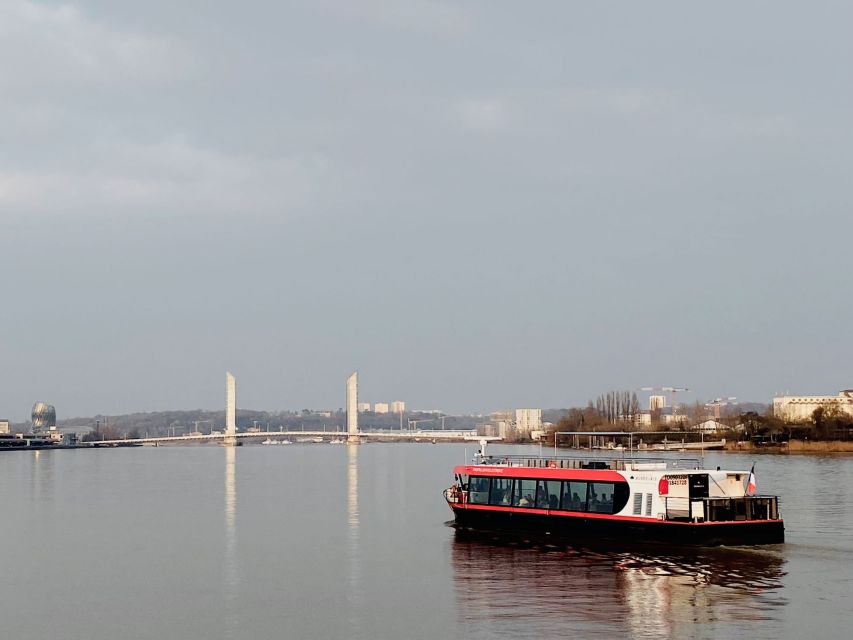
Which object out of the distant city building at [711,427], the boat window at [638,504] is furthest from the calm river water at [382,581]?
the distant city building at [711,427]

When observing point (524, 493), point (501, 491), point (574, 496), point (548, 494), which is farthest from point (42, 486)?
point (574, 496)

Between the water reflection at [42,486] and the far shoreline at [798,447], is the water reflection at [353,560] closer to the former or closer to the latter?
the water reflection at [42,486]

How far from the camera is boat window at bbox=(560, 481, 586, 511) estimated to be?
38.1 m

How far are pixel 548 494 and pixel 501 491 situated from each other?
8.78 feet

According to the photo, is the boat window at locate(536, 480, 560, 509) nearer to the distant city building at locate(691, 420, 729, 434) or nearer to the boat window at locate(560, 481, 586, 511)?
the boat window at locate(560, 481, 586, 511)

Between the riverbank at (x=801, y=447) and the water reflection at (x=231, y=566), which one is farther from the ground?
the water reflection at (x=231, y=566)

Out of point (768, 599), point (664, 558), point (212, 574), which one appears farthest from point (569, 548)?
point (212, 574)

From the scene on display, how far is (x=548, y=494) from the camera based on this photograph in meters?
39.3

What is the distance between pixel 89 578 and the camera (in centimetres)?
3366

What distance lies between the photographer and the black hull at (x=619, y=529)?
113 ft

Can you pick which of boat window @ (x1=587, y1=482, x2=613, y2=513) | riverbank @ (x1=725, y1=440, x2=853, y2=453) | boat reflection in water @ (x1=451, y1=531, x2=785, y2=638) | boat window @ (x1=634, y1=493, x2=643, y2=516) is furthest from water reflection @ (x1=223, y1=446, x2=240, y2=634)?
riverbank @ (x1=725, y1=440, x2=853, y2=453)

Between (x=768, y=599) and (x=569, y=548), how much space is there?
10035 millimetres

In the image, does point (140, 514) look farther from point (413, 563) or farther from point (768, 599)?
point (768, 599)

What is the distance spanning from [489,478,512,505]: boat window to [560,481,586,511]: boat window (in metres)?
2.97
